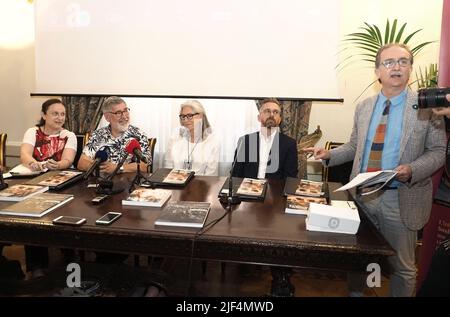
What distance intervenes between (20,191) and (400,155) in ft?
6.62

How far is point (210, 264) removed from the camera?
3045 mm

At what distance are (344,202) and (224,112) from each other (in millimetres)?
2330

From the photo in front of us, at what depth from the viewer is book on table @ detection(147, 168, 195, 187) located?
90.3 inches

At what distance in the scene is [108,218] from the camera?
168 cm

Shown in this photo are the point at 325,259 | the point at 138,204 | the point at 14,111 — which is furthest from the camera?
the point at 14,111

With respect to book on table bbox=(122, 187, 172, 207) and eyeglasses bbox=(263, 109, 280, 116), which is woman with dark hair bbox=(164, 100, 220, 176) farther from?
book on table bbox=(122, 187, 172, 207)

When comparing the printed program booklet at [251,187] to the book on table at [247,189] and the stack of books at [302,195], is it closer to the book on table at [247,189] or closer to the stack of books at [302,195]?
the book on table at [247,189]

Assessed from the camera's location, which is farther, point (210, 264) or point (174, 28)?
point (174, 28)

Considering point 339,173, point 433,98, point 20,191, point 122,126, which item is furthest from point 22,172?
point 339,173

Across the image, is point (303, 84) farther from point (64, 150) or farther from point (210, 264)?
point (64, 150)

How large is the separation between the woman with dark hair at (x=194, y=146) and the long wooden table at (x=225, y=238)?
4.52 ft

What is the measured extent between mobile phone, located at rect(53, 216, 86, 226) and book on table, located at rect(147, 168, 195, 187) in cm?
66

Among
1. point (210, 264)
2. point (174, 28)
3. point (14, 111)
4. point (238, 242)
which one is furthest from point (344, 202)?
point (14, 111)

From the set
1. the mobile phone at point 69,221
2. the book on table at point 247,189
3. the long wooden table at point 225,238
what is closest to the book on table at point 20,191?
the long wooden table at point 225,238
